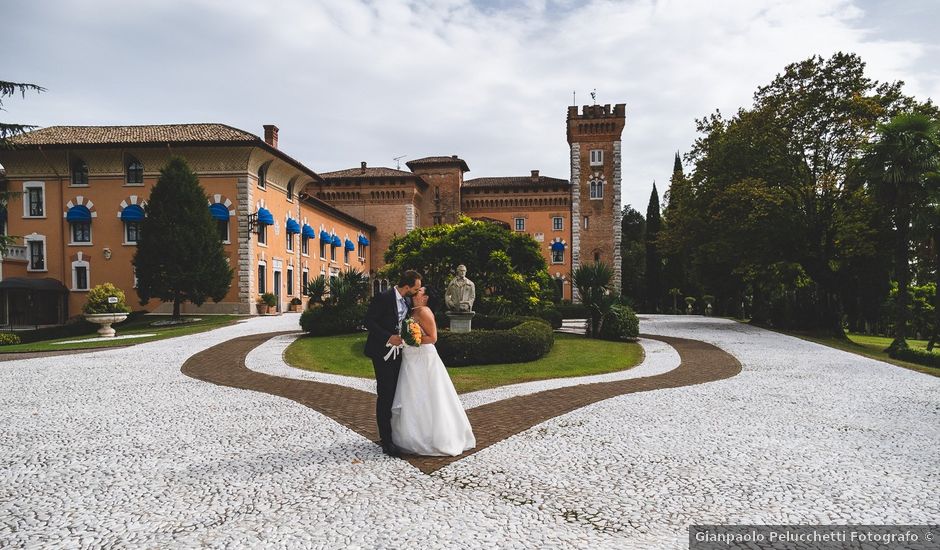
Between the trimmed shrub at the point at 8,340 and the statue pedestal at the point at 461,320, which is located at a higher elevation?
the statue pedestal at the point at 461,320

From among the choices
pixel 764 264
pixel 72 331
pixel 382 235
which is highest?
pixel 382 235

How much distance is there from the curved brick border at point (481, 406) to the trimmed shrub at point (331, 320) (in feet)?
13.9

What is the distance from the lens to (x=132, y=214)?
3206cm

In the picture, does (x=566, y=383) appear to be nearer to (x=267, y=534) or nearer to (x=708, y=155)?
(x=267, y=534)

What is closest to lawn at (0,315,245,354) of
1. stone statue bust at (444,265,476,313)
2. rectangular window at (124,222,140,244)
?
rectangular window at (124,222,140,244)

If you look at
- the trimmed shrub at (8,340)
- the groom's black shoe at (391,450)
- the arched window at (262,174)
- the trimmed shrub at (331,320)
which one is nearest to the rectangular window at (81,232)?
the arched window at (262,174)

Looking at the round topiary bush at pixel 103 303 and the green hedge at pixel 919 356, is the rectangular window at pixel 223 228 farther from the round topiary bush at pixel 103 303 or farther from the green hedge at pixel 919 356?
the green hedge at pixel 919 356

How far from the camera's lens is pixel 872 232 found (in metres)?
22.7

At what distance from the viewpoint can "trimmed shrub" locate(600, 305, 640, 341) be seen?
20109mm

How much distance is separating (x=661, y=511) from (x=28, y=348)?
65.7 feet

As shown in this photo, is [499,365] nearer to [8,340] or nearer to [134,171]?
Answer: [8,340]

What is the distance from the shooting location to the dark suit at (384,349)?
20.7 feet

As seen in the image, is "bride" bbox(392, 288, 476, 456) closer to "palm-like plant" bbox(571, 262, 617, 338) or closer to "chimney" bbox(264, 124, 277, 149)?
"palm-like plant" bbox(571, 262, 617, 338)

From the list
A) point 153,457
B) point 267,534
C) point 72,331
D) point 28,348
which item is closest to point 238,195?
point 72,331
